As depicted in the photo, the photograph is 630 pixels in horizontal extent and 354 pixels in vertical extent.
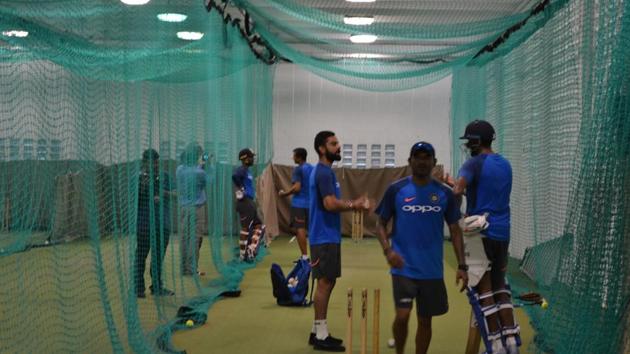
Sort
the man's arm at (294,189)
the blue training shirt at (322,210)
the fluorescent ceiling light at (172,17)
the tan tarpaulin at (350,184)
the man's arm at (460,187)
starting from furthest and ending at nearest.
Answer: the tan tarpaulin at (350,184) → the man's arm at (294,189) → the fluorescent ceiling light at (172,17) → the blue training shirt at (322,210) → the man's arm at (460,187)

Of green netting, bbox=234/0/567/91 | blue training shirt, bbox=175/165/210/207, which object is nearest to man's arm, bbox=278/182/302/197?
green netting, bbox=234/0/567/91

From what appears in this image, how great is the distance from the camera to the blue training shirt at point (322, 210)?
246 inches

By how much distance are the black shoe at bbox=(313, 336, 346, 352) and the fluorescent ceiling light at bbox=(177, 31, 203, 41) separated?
10.6 feet

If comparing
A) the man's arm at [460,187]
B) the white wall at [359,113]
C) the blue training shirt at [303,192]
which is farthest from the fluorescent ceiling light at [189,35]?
the white wall at [359,113]

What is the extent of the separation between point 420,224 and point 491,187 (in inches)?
30.5

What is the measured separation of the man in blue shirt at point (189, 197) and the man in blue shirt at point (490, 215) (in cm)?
334

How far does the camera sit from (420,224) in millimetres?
5258

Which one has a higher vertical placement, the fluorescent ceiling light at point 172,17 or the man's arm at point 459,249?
the fluorescent ceiling light at point 172,17

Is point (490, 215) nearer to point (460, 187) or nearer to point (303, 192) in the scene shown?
point (460, 187)

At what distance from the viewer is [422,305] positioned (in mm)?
5285

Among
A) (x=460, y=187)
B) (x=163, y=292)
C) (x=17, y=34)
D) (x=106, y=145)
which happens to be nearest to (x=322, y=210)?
(x=460, y=187)

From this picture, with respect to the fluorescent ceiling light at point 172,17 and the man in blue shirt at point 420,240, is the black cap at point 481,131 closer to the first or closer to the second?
the man in blue shirt at point 420,240

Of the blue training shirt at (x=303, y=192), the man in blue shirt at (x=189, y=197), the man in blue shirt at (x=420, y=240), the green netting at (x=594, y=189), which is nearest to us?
the green netting at (x=594, y=189)

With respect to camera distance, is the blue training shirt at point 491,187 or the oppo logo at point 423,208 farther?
the blue training shirt at point 491,187
